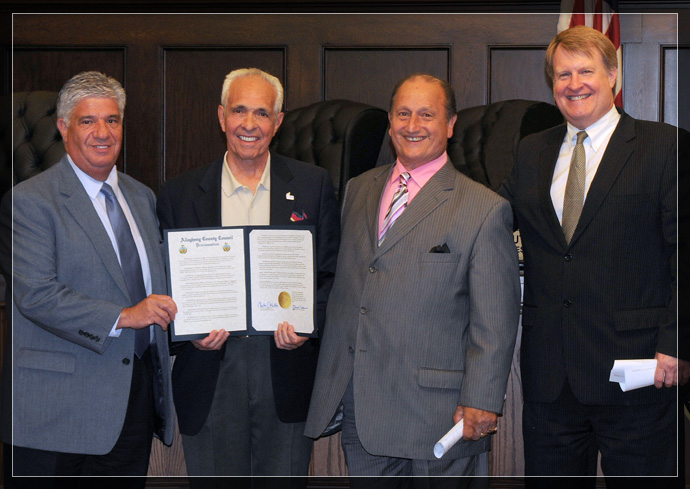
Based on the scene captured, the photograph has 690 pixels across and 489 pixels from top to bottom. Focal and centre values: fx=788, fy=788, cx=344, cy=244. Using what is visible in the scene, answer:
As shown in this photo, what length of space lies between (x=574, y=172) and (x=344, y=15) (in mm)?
2746

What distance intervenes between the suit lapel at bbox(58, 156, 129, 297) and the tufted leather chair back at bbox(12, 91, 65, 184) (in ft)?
6.96

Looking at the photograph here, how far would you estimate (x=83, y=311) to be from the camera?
7.48ft

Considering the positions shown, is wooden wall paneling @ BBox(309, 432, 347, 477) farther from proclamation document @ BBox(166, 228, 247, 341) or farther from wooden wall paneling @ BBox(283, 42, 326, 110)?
wooden wall paneling @ BBox(283, 42, 326, 110)

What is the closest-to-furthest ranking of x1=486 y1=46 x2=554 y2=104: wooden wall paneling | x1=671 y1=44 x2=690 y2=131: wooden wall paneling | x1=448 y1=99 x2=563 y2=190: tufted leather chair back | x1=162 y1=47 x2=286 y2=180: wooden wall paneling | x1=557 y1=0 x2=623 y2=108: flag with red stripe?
x1=448 y1=99 x2=563 y2=190: tufted leather chair back
x1=557 y1=0 x2=623 y2=108: flag with red stripe
x1=671 y1=44 x2=690 y2=131: wooden wall paneling
x1=486 y1=46 x2=554 y2=104: wooden wall paneling
x1=162 y1=47 x2=286 y2=180: wooden wall paneling

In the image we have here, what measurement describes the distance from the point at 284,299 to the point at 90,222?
63 centimetres

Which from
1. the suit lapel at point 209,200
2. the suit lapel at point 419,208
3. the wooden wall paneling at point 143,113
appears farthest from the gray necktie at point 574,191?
the wooden wall paneling at point 143,113

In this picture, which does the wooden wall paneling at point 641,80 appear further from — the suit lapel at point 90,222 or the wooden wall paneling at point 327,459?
the suit lapel at point 90,222

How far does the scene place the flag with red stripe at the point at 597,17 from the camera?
431 cm

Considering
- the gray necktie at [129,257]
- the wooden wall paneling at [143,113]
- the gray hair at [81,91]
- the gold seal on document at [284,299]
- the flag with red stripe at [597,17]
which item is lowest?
the gold seal on document at [284,299]

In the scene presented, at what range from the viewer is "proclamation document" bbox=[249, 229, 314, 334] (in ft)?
7.95

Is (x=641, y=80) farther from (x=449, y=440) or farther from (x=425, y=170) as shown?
(x=449, y=440)

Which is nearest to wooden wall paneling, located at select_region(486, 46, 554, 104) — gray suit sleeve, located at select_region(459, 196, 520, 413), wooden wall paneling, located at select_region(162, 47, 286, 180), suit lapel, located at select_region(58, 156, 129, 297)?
wooden wall paneling, located at select_region(162, 47, 286, 180)

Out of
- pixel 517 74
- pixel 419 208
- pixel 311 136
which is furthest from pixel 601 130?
pixel 517 74

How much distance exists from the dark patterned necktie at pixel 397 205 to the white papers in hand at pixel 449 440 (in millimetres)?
591
